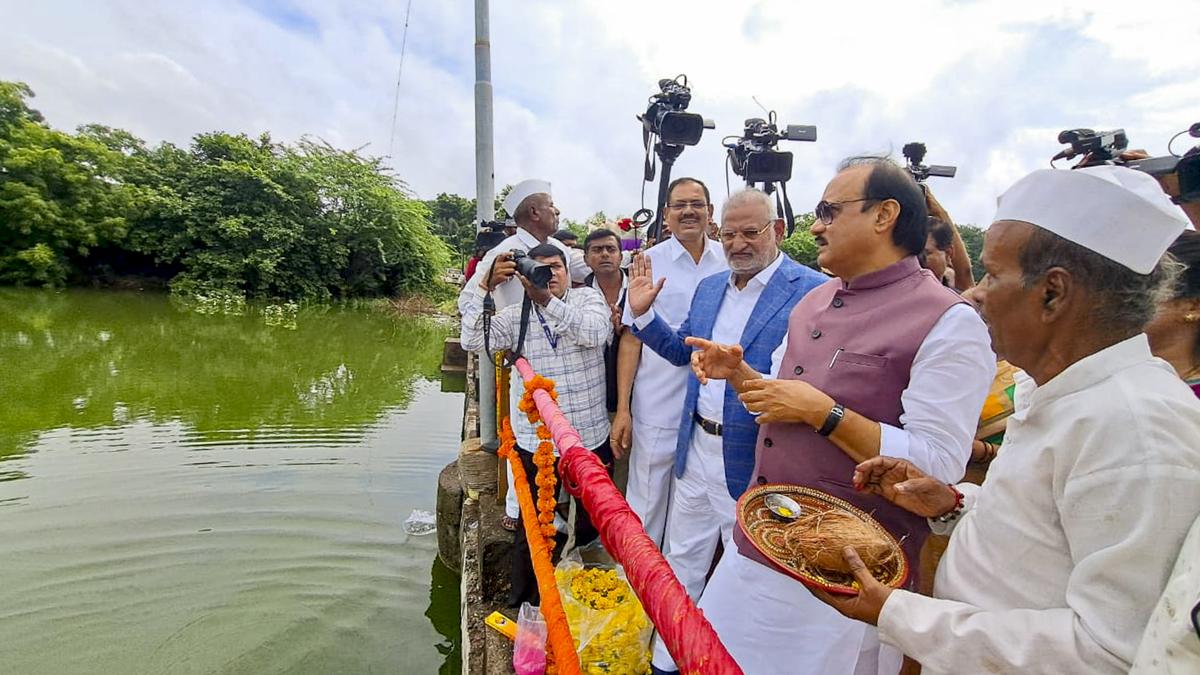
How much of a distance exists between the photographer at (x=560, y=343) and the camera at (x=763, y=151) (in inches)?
40.4

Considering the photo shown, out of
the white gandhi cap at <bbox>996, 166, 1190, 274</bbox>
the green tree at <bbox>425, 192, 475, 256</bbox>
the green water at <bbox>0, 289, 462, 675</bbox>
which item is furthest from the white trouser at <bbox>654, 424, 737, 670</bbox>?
the green tree at <bbox>425, 192, 475, 256</bbox>

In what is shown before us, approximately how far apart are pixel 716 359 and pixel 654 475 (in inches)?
39.2

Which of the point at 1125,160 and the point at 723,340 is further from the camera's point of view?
the point at 723,340

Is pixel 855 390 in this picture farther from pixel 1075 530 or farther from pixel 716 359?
pixel 1075 530

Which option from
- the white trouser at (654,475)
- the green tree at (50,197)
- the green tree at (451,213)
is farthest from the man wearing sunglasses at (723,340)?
the green tree at (451,213)

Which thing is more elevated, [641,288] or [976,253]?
[976,253]

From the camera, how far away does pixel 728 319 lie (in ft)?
7.34

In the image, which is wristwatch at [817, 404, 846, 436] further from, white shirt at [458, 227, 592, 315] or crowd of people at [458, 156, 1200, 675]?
white shirt at [458, 227, 592, 315]

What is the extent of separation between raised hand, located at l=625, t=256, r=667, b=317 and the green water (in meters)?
2.73

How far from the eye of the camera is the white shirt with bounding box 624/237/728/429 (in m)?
2.46

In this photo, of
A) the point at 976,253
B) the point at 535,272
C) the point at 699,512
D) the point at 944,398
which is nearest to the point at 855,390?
the point at 944,398

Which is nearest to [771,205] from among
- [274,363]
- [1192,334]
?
[1192,334]

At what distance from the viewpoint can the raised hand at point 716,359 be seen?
1610 millimetres

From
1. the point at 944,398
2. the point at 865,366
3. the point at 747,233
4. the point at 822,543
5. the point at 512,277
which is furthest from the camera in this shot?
the point at 512,277
